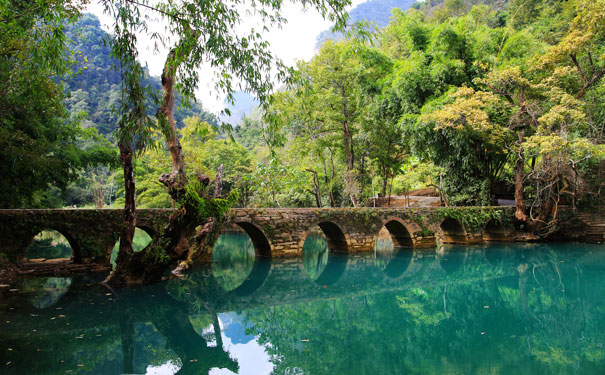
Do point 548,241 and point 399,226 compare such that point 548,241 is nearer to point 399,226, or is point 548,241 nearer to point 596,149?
point 596,149

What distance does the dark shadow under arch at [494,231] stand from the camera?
60.3 ft

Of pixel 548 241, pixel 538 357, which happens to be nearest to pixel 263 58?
pixel 538 357

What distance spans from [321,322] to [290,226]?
7083 mm

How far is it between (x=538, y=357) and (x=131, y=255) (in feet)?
25.7

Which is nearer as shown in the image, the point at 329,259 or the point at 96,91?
the point at 329,259

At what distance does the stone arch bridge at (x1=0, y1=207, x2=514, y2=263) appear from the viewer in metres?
10.2

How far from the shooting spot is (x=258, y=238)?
14234 millimetres

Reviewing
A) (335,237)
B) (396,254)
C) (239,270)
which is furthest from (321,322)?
(396,254)

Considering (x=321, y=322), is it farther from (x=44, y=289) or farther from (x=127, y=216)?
(x=44, y=289)

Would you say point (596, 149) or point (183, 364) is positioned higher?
point (596, 149)

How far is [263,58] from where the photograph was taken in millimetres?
4906

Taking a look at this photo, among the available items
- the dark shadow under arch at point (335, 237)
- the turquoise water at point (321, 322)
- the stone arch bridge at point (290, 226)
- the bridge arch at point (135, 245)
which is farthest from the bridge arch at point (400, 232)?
the bridge arch at point (135, 245)

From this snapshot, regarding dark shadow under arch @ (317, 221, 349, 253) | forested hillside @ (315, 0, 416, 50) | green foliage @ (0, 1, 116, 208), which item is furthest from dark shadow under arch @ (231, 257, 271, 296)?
forested hillside @ (315, 0, 416, 50)

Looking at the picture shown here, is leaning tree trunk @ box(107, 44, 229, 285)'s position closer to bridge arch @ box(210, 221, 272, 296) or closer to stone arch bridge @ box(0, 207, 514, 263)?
bridge arch @ box(210, 221, 272, 296)
